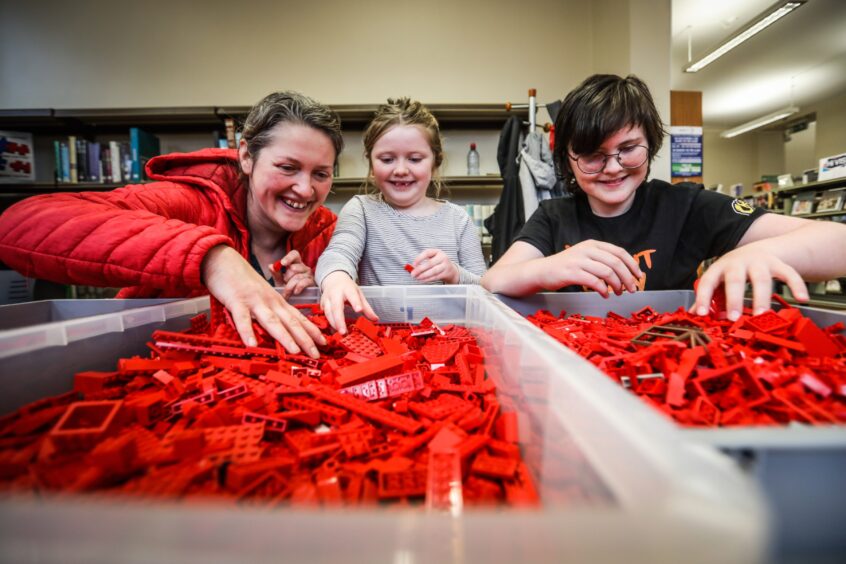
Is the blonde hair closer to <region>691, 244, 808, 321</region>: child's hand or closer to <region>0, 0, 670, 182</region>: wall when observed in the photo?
<region>691, 244, 808, 321</region>: child's hand

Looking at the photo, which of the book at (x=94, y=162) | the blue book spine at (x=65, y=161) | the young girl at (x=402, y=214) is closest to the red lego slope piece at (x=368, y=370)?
the young girl at (x=402, y=214)

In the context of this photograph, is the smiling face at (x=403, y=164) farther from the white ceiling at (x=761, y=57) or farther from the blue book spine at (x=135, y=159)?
the white ceiling at (x=761, y=57)

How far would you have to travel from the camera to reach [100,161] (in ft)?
9.77

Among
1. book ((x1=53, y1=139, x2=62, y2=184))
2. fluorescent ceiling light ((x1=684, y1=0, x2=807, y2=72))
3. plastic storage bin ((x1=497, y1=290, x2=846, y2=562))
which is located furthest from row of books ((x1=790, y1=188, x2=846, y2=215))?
book ((x1=53, y1=139, x2=62, y2=184))

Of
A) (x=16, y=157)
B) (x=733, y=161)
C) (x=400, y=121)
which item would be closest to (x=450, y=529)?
(x=400, y=121)

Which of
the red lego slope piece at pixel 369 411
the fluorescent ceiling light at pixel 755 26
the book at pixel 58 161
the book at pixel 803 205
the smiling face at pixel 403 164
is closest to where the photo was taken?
the red lego slope piece at pixel 369 411

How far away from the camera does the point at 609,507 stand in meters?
0.25

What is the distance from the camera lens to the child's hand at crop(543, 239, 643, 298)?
0.77m

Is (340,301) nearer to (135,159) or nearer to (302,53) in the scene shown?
(135,159)

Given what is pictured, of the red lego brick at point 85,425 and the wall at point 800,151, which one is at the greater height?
the wall at point 800,151

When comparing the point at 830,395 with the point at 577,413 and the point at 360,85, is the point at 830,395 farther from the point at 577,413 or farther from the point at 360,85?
the point at 360,85

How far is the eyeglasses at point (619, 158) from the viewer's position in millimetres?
1048

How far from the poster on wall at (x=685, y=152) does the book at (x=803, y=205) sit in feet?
10.9

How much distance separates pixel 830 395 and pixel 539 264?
528 millimetres
